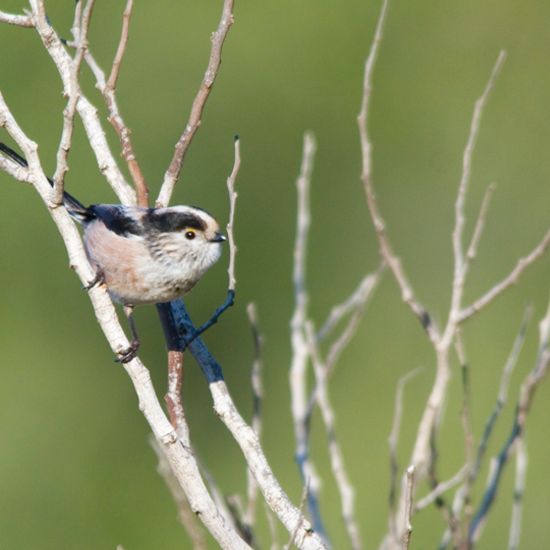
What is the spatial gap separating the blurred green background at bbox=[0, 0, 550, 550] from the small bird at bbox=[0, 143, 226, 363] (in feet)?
15.8

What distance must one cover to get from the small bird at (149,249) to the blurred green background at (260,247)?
4803 millimetres

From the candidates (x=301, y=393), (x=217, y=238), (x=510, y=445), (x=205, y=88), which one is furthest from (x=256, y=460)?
(x=217, y=238)

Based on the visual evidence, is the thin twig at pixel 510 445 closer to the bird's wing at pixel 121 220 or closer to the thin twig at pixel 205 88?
the thin twig at pixel 205 88

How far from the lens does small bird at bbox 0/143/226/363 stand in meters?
4.14

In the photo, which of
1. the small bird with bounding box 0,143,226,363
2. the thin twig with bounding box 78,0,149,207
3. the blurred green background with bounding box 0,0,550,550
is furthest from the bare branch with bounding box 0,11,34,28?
the blurred green background with bounding box 0,0,550,550

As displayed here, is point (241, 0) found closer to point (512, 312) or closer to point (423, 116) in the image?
point (423, 116)

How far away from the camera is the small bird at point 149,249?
414 cm

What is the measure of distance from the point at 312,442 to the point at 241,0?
4898mm

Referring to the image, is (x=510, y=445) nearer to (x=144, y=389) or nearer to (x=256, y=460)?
(x=256, y=460)

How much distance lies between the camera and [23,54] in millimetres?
10453

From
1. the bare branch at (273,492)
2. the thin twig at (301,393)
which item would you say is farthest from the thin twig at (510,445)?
the bare branch at (273,492)

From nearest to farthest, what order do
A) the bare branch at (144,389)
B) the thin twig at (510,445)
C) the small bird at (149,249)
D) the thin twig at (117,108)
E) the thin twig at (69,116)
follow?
the bare branch at (144,389), the thin twig at (69,116), the thin twig at (510,445), the thin twig at (117,108), the small bird at (149,249)

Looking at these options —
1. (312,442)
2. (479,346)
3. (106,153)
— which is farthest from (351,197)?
(106,153)

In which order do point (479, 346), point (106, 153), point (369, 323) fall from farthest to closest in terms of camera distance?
point (369, 323) → point (479, 346) → point (106, 153)
